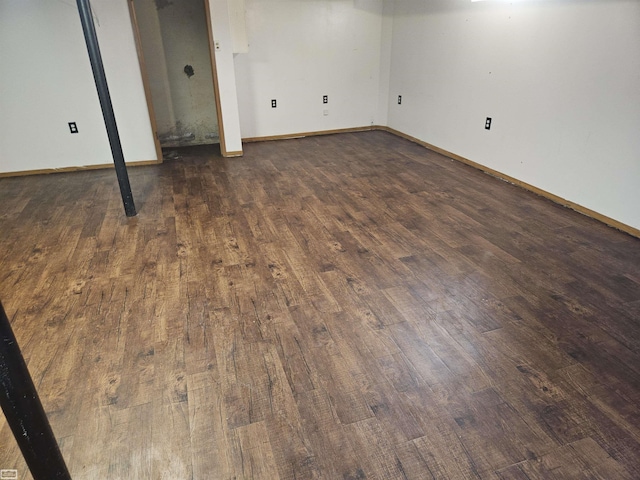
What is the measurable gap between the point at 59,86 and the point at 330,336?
165 inches

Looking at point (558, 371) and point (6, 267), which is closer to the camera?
point (558, 371)

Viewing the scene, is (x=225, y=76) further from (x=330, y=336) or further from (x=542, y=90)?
(x=330, y=336)

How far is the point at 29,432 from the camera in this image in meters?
0.92

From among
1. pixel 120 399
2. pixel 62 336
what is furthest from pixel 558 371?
pixel 62 336

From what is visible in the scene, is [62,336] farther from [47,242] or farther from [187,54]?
[187,54]

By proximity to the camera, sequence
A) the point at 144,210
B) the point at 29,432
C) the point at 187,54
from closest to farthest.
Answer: the point at 29,432, the point at 144,210, the point at 187,54

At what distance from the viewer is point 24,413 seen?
0.90 metres

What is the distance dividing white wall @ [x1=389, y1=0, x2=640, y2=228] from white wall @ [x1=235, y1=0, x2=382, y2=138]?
0.83 meters

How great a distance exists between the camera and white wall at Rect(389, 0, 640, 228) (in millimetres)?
2920

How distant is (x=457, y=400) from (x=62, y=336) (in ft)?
6.28

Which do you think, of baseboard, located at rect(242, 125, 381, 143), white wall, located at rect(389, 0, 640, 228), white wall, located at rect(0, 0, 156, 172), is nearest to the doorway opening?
white wall, located at rect(0, 0, 156, 172)

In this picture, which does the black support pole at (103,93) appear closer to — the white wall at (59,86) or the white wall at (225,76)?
the white wall at (59,86)

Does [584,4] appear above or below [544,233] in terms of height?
above

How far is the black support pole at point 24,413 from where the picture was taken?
850 mm
